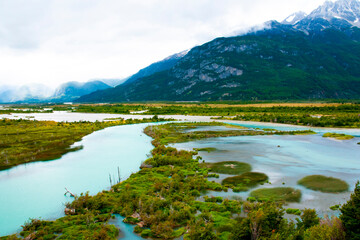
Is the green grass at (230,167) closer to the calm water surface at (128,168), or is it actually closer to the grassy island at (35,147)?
the calm water surface at (128,168)

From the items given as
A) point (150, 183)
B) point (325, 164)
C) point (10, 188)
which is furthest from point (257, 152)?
point (10, 188)

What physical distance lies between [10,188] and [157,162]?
64.5 ft

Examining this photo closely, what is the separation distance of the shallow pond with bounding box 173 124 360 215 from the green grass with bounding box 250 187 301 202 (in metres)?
0.79

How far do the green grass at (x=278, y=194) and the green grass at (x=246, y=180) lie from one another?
178cm

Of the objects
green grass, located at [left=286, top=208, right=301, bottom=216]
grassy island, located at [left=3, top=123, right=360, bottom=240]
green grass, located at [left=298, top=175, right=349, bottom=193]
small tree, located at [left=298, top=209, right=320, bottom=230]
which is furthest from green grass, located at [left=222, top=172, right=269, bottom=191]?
small tree, located at [left=298, top=209, right=320, bottom=230]

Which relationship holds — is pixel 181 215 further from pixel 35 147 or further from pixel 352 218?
pixel 35 147

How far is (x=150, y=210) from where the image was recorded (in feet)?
67.5

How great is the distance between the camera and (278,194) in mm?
24781

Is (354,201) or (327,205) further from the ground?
(354,201)

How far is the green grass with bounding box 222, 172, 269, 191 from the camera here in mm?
27653

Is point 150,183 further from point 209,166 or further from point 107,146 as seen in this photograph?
point 107,146

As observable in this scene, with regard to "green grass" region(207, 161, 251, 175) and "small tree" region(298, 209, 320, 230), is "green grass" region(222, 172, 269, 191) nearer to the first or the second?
"green grass" region(207, 161, 251, 175)

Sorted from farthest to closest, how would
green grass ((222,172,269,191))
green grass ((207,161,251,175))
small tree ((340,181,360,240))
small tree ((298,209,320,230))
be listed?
green grass ((207,161,251,175)) → green grass ((222,172,269,191)) → small tree ((298,209,320,230)) → small tree ((340,181,360,240))

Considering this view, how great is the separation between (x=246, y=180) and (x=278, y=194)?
16.3 feet
